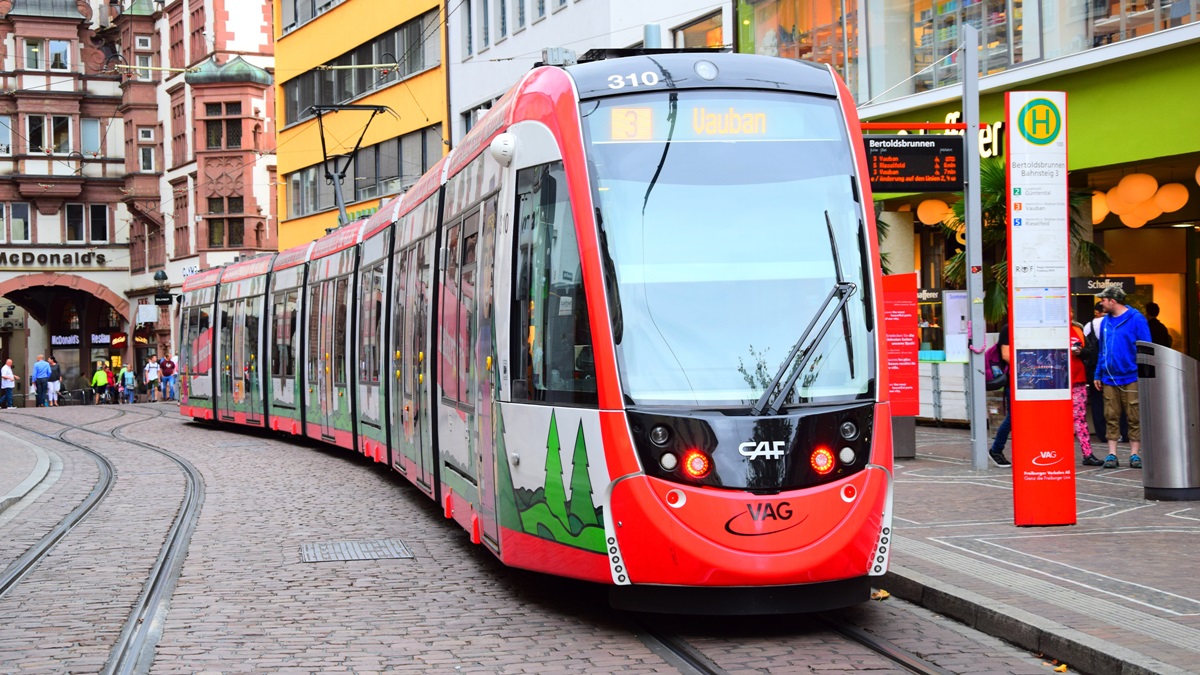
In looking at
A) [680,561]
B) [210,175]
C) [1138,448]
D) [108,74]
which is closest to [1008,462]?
[1138,448]

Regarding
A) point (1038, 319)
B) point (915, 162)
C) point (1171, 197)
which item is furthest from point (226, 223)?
point (1038, 319)

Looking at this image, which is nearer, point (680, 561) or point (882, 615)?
point (680, 561)

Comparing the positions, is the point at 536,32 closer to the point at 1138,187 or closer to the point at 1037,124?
the point at 1138,187

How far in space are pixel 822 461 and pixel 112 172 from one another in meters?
63.9

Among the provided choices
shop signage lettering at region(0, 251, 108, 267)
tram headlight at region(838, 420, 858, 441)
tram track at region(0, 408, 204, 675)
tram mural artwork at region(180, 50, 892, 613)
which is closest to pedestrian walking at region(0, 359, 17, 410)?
shop signage lettering at region(0, 251, 108, 267)

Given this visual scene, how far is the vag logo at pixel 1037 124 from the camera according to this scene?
11.5 meters

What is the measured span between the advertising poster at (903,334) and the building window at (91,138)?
55513 mm

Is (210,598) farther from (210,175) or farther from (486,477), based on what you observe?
(210,175)

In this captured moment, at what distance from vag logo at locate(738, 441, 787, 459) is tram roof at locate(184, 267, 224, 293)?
22897mm

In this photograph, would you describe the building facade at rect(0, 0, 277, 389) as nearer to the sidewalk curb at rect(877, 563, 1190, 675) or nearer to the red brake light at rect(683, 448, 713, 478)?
the sidewalk curb at rect(877, 563, 1190, 675)

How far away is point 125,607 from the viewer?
931cm

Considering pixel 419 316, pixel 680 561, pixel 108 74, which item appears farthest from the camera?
pixel 108 74

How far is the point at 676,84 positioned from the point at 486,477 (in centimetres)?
273

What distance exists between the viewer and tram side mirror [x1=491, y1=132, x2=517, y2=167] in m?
9.03
